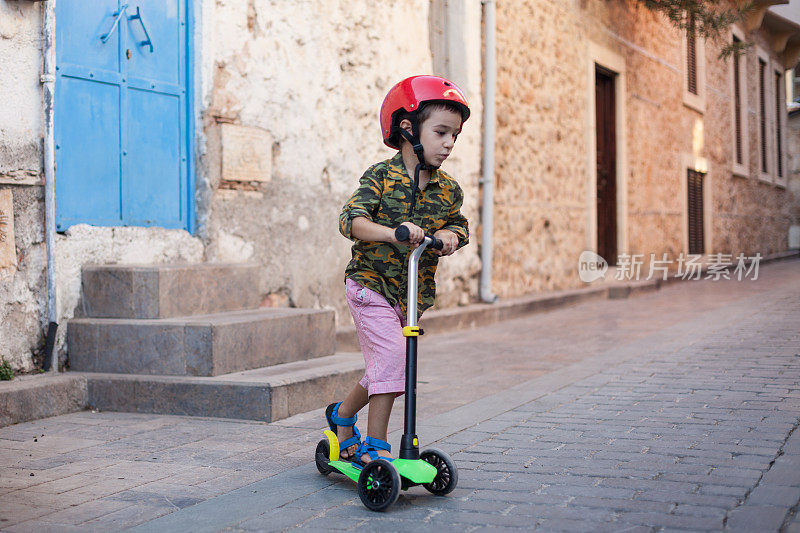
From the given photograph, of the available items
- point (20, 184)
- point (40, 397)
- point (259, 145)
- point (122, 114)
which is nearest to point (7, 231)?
point (20, 184)

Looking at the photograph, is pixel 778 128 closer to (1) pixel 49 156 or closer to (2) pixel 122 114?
(2) pixel 122 114

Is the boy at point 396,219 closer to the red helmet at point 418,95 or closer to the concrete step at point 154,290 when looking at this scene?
the red helmet at point 418,95

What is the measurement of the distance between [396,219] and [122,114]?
3.09m

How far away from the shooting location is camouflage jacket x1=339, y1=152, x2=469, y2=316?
323 centimetres

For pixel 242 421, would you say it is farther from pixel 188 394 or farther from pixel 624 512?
pixel 624 512

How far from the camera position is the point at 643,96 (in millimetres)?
14805

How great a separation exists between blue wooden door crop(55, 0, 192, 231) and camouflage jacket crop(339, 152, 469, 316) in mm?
2710

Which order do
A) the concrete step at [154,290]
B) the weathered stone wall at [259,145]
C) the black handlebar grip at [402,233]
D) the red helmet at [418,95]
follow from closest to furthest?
the black handlebar grip at [402,233], the red helmet at [418,95], the weathered stone wall at [259,145], the concrete step at [154,290]

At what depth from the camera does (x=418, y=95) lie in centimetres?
315

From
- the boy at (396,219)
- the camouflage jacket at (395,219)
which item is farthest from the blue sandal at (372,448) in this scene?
the camouflage jacket at (395,219)

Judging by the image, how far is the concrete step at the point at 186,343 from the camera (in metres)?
4.93

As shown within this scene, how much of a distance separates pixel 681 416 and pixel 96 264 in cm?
347

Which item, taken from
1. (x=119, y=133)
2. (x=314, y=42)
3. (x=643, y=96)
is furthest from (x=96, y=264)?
(x=643, y=96)

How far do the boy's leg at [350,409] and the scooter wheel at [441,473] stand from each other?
0.35 meters
